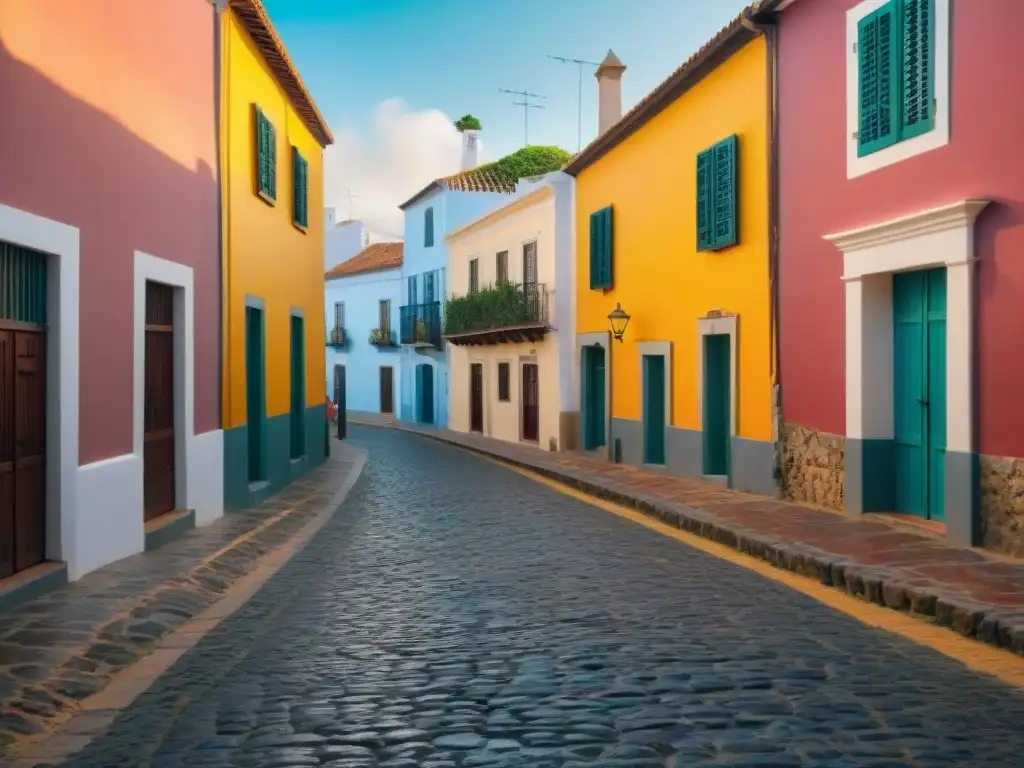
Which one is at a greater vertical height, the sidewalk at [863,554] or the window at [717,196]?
the window at [717,196]

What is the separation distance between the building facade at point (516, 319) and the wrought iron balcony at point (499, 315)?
0.09 feet

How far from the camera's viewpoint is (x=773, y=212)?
1340cm

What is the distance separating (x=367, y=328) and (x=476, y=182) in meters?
11.1

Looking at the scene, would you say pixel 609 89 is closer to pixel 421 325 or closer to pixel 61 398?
pixel 421 325

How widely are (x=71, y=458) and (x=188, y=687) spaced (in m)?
3.11

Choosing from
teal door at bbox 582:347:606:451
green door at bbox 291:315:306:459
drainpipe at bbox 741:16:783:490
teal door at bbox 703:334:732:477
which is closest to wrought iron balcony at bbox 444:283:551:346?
teal door at bbox 582:347:606:451


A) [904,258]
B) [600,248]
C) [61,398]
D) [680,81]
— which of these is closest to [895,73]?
[904,258]

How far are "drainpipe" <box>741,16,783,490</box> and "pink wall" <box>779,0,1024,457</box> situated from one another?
11 cm

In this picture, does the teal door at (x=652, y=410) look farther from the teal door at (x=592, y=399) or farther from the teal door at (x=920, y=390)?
the teal door at (x=920, y=390)

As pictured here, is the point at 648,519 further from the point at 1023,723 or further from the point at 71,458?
the point at 1023,723

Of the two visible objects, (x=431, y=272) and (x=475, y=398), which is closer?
(x=475, y=398)

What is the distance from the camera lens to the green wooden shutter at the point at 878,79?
33.7 feet

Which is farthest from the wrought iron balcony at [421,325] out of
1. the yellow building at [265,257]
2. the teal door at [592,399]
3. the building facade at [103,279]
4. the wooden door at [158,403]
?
the wooden door at [158,403]

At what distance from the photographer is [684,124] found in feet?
55.1
